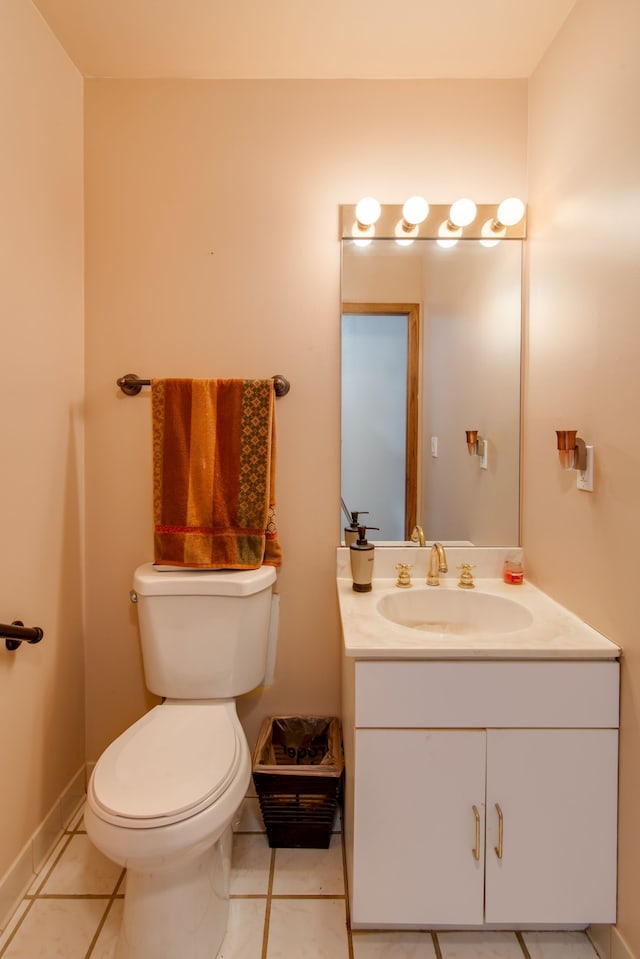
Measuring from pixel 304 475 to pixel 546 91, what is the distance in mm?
1361

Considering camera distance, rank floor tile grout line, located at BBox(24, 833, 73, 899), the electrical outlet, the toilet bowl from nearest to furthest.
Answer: the toilet bowl, the electrical outlet, floor tile grout line, located at BBox(24, 833, 73, 899)

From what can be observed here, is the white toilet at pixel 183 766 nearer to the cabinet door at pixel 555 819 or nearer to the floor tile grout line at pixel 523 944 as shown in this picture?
the cabinet door at pixel 555 819

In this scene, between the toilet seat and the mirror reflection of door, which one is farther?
the mirror reflection of door

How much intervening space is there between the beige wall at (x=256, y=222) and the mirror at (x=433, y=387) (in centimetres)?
9

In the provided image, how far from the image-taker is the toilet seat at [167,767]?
39.3 inches

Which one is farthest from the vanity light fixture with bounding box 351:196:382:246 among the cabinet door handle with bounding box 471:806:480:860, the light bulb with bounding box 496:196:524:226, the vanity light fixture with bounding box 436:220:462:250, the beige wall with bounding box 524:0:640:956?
the cabinet door handle with bounding box 471:806:480:860

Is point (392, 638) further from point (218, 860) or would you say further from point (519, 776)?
point (218, 860)

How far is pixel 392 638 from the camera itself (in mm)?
1125

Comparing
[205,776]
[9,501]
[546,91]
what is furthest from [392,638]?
[546,91]

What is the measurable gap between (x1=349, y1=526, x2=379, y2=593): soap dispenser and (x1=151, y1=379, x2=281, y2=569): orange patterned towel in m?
0.28

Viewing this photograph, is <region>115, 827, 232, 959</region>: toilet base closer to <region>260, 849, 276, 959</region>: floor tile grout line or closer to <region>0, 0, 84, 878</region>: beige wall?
<region>260, 849, 276, 959</region>: floor tile grout line

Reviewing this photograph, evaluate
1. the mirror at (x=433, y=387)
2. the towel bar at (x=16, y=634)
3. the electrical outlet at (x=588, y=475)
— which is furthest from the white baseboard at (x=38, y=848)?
the electrical outlet at (x=588, y=475)

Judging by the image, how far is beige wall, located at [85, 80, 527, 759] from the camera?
156 cm

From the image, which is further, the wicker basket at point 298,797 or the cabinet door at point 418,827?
the wicker basket at point 298,797
